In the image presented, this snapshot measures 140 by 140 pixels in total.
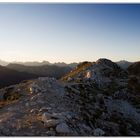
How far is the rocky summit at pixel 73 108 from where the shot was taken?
940 centimetres

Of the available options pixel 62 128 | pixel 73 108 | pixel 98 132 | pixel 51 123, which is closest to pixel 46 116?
pixel 51 123

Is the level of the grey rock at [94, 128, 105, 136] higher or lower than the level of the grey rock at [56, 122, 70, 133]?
lower

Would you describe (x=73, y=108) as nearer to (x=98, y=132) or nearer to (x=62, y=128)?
(x=98, y=132)

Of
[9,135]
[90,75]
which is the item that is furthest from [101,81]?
[9,135]

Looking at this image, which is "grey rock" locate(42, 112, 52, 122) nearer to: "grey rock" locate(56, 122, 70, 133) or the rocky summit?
the rocky summit

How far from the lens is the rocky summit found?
9398mm

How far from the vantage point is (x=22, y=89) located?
495 inches

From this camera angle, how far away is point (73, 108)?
36.3 feet

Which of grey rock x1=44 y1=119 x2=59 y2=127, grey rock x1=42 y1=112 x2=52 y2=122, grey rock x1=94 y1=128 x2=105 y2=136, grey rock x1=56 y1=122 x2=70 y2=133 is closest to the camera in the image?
grey rock x1=56 y1=122 x2=70 y2=133

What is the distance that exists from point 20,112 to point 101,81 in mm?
5898

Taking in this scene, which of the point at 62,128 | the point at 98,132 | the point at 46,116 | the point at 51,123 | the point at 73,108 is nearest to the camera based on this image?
the point at 62,128

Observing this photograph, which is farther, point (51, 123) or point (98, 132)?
point (98, 132)

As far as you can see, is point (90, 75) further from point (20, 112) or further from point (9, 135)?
point (9, 135)

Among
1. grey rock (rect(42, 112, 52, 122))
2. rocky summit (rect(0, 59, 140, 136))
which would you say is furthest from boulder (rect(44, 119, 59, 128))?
grey rock (rect(42, 112, 52, 122))
